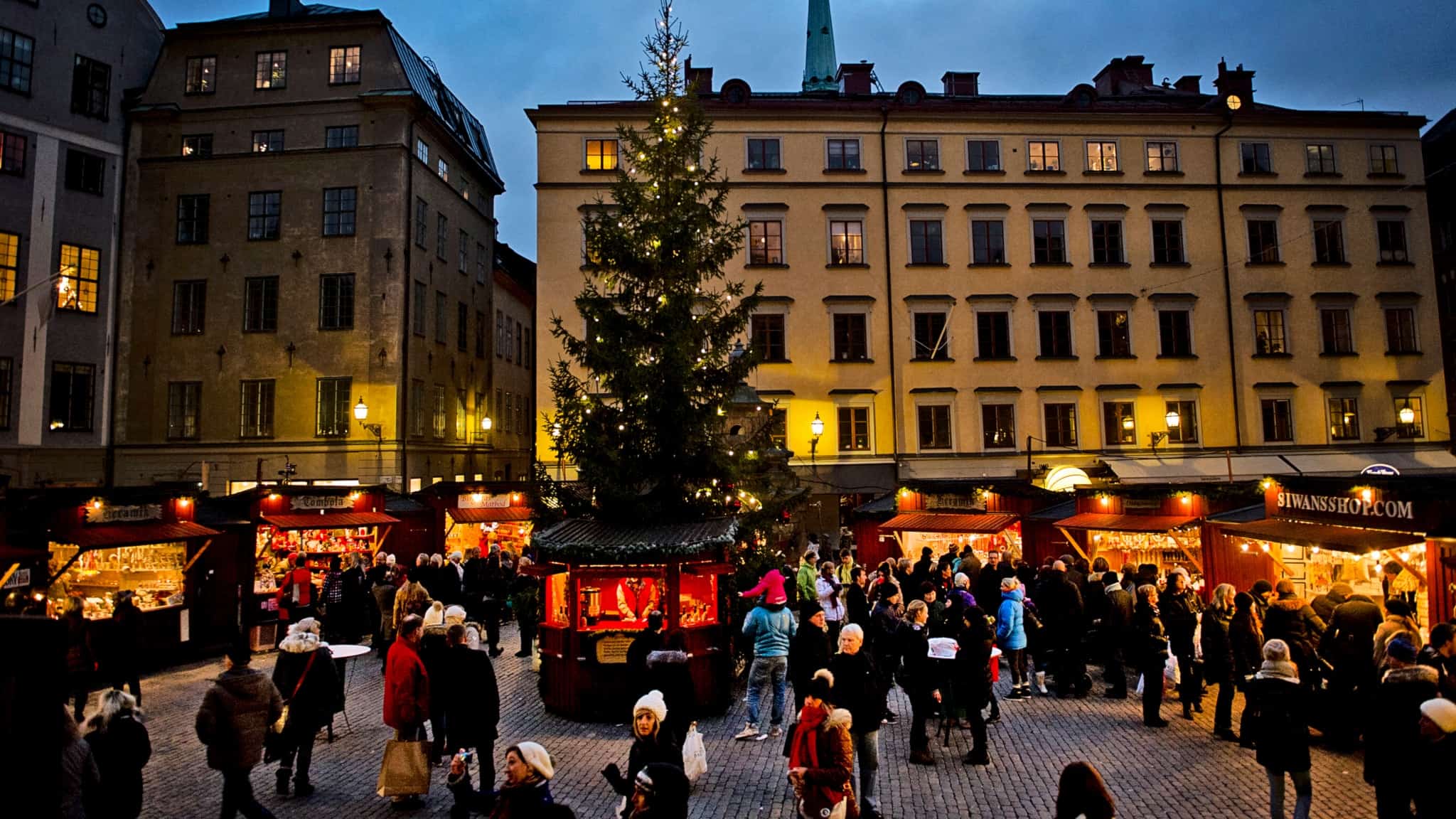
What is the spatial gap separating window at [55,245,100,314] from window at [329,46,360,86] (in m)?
10.6

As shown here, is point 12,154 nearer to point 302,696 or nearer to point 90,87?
point 90,87

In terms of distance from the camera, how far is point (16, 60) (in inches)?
1115

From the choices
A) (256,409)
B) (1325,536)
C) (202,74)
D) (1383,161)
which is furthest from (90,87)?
(1383,161)

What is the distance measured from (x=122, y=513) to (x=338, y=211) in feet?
60.1

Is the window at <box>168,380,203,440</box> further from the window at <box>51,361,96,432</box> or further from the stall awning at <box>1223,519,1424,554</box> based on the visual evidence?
the stall awning at <box>1223,519,1424,554</box>

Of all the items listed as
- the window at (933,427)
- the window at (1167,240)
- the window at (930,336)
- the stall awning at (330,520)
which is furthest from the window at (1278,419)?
the stall awning at (330,520)

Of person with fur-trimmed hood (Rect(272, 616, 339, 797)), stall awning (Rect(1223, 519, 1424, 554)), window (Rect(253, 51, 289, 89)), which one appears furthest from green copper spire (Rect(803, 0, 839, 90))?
person with fur-trimmed hood (Rect(272, 616, 339, 797))

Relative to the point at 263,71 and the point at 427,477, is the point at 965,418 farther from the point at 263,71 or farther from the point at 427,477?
the point at 263,71

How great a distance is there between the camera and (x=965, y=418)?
33594 millimetres

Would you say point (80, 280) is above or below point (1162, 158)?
below

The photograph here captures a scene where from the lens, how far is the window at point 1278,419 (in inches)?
1345

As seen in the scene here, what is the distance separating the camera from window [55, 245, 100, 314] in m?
29.4

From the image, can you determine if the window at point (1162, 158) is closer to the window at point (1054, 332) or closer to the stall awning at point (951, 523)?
the window at point (1054, 332)

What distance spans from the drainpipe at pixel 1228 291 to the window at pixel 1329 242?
13.0 ft
